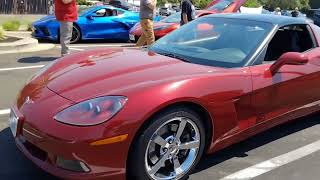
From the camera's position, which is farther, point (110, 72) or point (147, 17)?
point (147, 17)

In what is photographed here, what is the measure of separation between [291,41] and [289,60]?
0.88m

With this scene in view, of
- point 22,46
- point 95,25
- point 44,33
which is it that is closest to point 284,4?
point 95,25

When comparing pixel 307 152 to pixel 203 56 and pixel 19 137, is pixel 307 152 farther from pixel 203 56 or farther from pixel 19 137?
pixel 19 137

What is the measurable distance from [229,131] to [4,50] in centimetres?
677

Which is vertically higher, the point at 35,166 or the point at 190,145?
the point at 190,145

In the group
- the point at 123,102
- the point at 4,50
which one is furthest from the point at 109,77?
the point at 4,50

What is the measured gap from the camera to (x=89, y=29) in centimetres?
1253

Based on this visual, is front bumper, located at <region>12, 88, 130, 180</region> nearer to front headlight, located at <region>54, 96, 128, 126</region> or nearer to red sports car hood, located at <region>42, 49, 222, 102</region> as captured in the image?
front headlight, located at <region>54, 96, 128, 126</region>

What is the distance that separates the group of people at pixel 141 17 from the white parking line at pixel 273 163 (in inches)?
220

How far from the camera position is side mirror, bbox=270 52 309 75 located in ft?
13.7

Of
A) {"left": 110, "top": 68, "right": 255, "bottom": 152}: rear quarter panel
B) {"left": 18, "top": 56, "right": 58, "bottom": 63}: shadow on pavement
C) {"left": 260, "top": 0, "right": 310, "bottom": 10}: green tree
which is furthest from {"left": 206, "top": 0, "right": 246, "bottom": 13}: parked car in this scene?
{"left": 260, "top": 0, "right": 310, "bottom": 10}: green tree

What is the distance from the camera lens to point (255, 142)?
Result: 15.7 ft

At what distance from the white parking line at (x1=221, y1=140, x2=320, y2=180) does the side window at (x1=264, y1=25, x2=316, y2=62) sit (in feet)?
3.05

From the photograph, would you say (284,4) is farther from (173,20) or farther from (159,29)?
(159,29)
